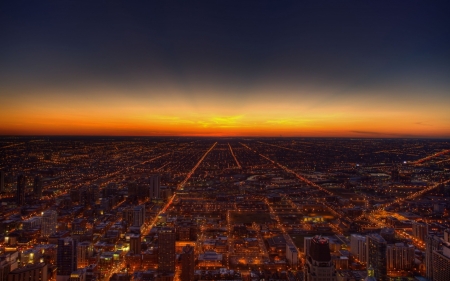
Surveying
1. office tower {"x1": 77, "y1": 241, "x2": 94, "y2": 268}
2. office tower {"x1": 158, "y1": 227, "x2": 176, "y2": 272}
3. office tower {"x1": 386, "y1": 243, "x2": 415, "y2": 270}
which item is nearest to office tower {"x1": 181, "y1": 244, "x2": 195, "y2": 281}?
office tower {"x1": 158, "y1": 227, "x2": 176, "y2": 272}

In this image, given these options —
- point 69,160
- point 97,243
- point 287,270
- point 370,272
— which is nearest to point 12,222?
point 97,243

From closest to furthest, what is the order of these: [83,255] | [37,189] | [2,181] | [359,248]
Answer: [83,255] → [359,248] → [2,181] → [37,189]

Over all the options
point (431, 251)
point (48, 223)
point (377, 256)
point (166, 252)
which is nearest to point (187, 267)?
point (166, 252)

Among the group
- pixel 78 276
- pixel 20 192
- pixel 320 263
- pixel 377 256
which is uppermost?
pixel 320 263

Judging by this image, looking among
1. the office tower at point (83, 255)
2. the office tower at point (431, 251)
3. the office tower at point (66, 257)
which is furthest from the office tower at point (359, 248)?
the office tower at point (66, 257)

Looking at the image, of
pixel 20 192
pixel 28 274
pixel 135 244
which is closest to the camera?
pixel 28 274

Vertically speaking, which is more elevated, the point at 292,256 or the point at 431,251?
the point at 431,251

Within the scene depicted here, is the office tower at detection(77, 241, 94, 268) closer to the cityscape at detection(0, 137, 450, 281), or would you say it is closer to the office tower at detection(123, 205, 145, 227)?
the cityscape at detection(0, 137, 450, 281)

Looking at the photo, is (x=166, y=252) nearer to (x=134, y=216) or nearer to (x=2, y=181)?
(x=134, y=216)
